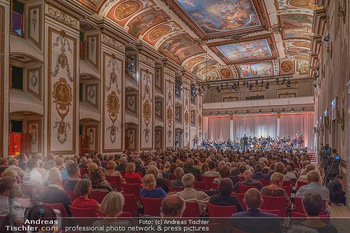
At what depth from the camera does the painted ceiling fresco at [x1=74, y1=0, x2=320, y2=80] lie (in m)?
17.8

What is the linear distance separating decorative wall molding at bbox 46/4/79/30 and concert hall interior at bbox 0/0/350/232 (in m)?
0.06

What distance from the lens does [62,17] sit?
559 inches

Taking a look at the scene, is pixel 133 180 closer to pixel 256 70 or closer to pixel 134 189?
pixel 134 189

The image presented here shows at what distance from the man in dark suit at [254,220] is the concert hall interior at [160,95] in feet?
0.27

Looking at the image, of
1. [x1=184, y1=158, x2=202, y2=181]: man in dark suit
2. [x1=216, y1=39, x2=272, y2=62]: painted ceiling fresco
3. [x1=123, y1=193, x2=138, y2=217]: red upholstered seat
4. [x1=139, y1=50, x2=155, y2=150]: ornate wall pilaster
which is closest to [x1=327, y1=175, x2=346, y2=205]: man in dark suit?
[x1=184, y1=158, x2=202, y2=181]: man in dark suit

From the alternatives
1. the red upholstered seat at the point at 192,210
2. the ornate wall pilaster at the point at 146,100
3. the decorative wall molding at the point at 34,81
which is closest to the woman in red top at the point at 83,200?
the red upholstered seat at the point at 192,210

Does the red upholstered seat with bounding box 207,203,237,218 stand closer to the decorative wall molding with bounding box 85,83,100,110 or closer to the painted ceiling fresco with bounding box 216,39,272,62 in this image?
the decorative wall molding with bounding box 85,83,100,110

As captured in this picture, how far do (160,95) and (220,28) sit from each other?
7.23 metres

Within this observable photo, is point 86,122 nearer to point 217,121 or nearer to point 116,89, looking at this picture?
point 116,89

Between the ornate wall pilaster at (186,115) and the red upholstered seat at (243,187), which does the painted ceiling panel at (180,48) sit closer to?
the ornate wall pilaster at (186,115)

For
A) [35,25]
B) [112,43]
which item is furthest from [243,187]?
[112,43]

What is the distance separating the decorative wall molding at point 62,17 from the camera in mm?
13538

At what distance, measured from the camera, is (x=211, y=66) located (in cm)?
3297

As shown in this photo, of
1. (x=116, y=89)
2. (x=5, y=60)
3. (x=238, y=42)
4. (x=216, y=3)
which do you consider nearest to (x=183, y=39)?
(x=238, y=42)
